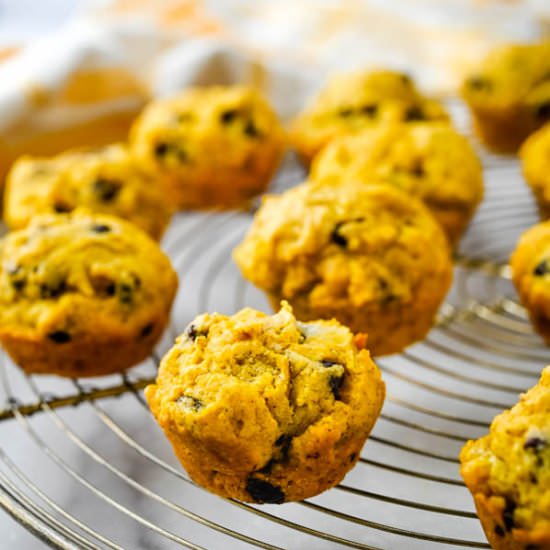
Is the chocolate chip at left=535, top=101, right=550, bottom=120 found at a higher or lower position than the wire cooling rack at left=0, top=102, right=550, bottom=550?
higher

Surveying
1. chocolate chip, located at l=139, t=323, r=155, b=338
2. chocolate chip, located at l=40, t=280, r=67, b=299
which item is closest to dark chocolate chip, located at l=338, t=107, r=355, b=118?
chocolate chip, located at l=139, t=323, r=155, b=338

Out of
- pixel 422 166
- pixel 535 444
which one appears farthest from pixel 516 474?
pixel 422 166

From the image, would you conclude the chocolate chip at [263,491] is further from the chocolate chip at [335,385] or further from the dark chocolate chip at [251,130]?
the dark chocolate chip at [251,130]

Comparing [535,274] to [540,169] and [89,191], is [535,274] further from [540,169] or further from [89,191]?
[89,191]

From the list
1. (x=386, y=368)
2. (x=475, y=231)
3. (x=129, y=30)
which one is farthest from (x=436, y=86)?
(x=386, y=368)

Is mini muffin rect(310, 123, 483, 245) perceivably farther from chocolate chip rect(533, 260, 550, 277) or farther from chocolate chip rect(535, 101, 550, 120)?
chocolate chip rect(535, 101, 550, 120)

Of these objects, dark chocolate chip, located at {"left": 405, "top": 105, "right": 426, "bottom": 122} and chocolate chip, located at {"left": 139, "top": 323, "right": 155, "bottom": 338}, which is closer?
chocolate chip, located at {"left": 139, "top": 323, "right": 155, "bottom": 338}

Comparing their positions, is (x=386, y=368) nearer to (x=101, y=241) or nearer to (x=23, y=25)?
(x=101, y=241)
